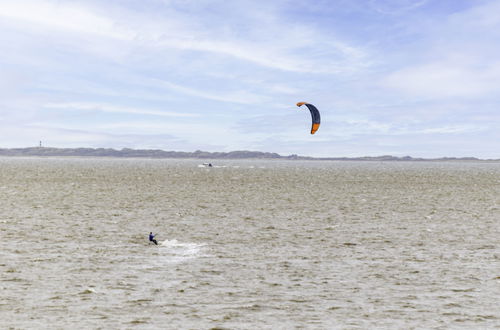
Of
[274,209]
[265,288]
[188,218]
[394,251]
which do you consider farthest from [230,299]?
[274,209]

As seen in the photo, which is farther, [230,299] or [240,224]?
Result: [240,224]

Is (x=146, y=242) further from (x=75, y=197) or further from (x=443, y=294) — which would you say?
(x=75, y=197)

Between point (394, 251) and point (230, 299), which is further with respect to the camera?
point (394, 251)

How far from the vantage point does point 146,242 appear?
19.3 meters

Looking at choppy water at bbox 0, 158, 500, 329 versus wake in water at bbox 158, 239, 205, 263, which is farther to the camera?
wake in water at bbox 158, 239, 205, 263

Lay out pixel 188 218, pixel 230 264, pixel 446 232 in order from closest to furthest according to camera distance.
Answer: pixel 230 264 → pixel 446 232 → pixel 188 218

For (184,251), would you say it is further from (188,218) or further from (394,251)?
(188,218)

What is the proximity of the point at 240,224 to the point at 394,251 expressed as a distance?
8.22m

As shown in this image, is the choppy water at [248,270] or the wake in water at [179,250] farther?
the wake in water at [179,250]

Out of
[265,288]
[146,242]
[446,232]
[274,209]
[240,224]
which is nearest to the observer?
[265,288]

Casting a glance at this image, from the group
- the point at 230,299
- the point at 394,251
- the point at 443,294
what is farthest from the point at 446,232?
the point at 230,299

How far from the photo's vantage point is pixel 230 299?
11852 mm

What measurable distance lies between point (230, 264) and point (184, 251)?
8.58 feet

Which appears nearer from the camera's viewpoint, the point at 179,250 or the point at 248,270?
the point at 248,270
